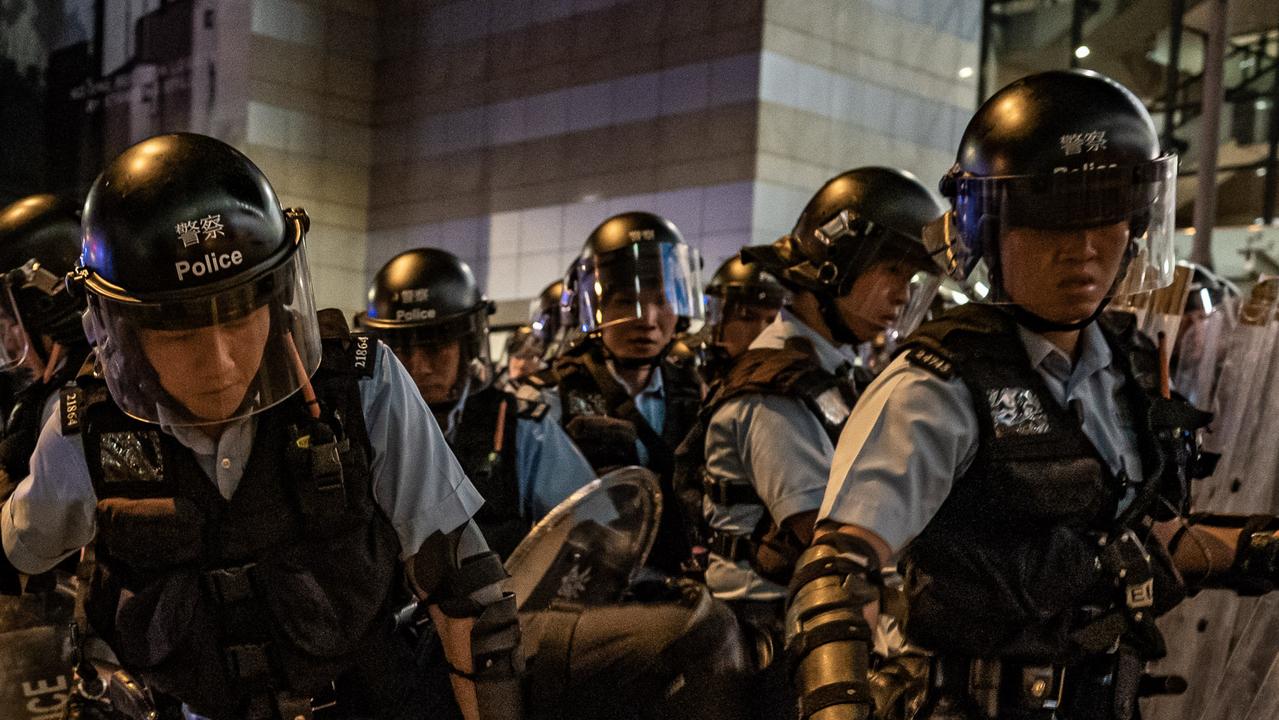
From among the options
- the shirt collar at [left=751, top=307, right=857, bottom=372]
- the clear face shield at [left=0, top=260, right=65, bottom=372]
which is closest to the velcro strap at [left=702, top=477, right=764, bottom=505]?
the shirt collar at [left=751, top=307, right=857, bottom=372]

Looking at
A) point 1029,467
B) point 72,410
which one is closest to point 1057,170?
point 1029,467

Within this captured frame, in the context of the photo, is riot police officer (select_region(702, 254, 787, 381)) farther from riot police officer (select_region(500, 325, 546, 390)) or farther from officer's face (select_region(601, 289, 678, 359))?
riot police officer (select_region(500, 325, 546, 390))

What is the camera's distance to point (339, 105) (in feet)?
51.1

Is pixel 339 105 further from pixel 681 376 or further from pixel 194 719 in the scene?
pixel 194 719

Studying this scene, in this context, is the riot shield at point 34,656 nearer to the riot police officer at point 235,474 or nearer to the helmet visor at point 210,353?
the riot police officer at point 235,474

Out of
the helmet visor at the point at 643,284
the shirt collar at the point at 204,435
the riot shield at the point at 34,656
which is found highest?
the helmet visor at the point at 643,284

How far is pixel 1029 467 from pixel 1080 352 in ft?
1.22

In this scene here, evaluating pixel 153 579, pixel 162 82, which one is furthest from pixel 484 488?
pixel 162 82

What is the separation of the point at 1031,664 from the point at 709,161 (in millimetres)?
10198

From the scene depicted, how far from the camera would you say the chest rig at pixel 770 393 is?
338 centimetres

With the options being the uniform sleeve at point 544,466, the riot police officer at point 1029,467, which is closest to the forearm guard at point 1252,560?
the riot police officer at point 1029,467

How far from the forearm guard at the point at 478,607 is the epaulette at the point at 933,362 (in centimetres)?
89

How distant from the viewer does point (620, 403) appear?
5.08 meters

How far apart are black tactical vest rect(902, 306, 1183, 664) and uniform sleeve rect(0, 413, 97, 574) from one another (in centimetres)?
154
